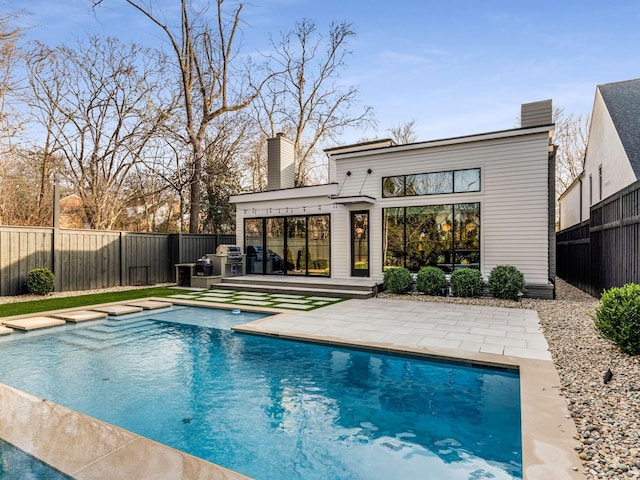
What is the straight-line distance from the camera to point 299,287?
33.6 feet

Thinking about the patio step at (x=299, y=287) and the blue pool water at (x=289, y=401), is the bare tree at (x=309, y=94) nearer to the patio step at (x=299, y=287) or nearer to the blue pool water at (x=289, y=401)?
the patio step at (x=299, y=287)

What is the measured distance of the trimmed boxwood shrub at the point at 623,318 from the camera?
4.01m

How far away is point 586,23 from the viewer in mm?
8539

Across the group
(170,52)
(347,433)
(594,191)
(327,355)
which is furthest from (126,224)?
(594,191)

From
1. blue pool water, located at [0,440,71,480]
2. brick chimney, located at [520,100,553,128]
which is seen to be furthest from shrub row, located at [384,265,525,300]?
blue pool water, located at [0,440,71,480]

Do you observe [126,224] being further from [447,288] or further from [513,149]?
[513,149]

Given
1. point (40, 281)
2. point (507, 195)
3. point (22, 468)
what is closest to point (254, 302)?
point (40, 281)

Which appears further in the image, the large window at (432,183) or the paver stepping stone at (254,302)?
the large window at (432,183)

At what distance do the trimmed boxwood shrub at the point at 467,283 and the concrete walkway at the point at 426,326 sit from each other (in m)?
0.98

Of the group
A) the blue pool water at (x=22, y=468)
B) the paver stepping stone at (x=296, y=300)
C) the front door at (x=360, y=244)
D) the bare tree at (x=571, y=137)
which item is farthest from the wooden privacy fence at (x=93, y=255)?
the bare tree at (x=571, y=137)

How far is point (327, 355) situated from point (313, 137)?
16807 millimetres

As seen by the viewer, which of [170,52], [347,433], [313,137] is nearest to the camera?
[347,433]

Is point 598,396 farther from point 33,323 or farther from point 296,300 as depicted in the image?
point 33,323

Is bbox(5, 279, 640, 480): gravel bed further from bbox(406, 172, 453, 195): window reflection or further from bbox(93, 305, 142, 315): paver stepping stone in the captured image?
bbox(93, 305, 142, 315): paver stepping stone
